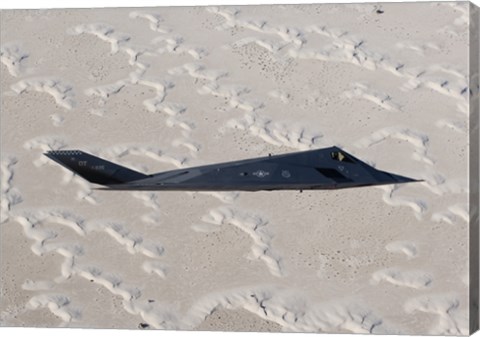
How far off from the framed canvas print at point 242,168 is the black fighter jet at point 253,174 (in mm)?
17

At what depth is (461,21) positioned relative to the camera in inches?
523

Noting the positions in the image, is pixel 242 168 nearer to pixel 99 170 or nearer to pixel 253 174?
pixel 253 174

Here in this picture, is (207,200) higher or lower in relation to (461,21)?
lower

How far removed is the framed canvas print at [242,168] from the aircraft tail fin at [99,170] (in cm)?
2

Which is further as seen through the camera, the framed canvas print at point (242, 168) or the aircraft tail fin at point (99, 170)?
the aircraft tail fin at point (99, 170)

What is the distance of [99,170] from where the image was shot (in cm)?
1366

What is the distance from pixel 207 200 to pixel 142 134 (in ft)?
3.39

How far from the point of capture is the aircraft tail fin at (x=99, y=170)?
13656mm

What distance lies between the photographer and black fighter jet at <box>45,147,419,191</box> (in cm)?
1329

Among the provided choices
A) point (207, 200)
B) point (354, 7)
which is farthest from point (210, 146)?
point (354, 7)

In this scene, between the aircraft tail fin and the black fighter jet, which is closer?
the black fighter jet

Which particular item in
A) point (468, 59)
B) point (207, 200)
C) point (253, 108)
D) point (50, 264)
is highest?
point (468, 59)

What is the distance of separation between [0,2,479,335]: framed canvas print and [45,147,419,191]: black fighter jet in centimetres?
2

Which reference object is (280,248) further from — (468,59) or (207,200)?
(468,59)
